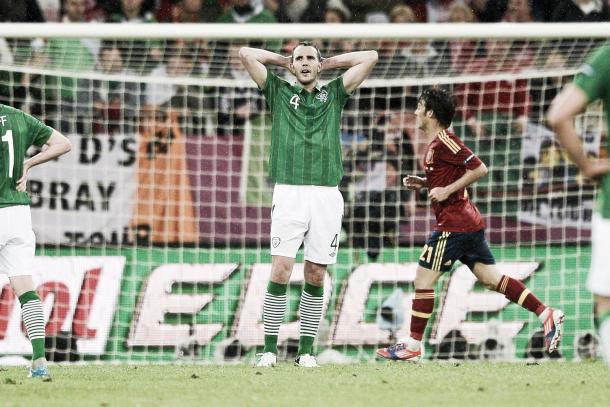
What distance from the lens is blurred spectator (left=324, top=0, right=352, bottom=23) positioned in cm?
1309

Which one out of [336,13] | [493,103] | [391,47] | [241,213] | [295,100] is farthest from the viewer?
[336,13]

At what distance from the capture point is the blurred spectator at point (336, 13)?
1309 cm

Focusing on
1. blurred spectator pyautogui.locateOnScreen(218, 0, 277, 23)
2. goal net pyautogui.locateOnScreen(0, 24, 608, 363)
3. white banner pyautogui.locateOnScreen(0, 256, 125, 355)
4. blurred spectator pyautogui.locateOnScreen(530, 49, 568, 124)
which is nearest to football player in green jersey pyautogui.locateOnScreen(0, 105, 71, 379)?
goal net pyautogui.locateOnScreen(0, 24, 608, 363)

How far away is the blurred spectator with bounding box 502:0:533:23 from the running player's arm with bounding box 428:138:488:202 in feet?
17.1

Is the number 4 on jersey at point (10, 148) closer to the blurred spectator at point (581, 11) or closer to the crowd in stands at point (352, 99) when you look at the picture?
the crowd in stands at point (352, 99)

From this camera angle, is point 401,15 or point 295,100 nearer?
point 295,100

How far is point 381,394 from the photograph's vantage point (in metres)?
6.73

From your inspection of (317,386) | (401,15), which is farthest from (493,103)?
(317,386)

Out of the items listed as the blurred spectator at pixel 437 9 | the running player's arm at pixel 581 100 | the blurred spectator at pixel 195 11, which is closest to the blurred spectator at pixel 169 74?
the blurred spectator at pixel 195 11

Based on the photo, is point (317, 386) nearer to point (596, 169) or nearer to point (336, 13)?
point (596, 169)

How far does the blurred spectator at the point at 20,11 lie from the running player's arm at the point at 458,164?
6.45m

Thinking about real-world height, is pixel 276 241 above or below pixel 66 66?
below

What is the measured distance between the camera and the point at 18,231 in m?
7.77

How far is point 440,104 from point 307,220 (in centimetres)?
148
